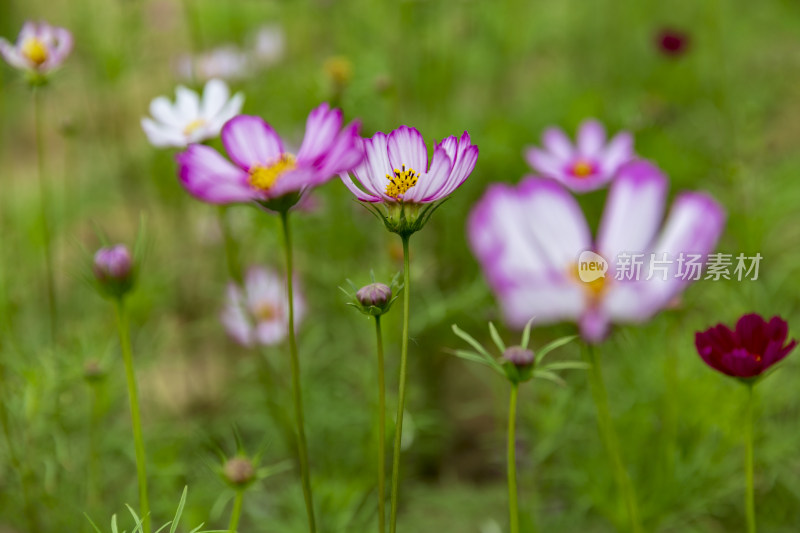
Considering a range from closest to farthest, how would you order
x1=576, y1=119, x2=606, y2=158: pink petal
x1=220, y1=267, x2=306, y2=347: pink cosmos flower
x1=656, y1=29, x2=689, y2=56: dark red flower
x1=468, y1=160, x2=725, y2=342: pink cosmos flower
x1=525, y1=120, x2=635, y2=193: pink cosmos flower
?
x1=468, y1=160, x2=725, y2=342: pink cosmos flower → x1=525, y1=120, x2=635, y2=193: pink cosmos flower → x1=576, y1=119, x2=606, y2=158: pink petal → x1=220, y1=267, x2=306, y2=347: pink cosmos flower → x1=656, y1=29, x2=689, y2=56: dark red flower

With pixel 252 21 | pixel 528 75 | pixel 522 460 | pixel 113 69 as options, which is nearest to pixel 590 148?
pixel 522 460

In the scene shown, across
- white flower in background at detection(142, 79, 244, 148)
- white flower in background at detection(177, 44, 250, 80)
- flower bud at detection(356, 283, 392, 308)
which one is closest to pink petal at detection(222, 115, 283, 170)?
flower bud at detection(356, 283, 392, 308)

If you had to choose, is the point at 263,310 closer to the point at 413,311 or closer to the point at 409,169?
the point at 413,311

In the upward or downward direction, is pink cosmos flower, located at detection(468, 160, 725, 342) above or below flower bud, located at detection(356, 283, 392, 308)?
above

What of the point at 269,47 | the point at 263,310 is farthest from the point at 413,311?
the point at 269,47

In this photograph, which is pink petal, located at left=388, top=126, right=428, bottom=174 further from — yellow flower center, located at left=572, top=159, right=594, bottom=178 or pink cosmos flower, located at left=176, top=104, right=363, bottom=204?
yellow flower center, located at left=572, top=159, right=594, bottom=178

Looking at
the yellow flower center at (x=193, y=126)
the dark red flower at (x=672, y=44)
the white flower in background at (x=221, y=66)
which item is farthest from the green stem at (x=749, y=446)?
the white flower in background at (x=221, y=66)
